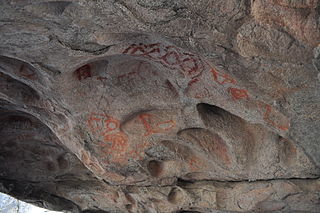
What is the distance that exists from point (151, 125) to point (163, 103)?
1.04 feet

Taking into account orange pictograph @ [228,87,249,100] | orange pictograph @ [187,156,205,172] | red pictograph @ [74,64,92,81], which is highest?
red pictograph @ [74,64,92,81]

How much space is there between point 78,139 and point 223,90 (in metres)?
1.37

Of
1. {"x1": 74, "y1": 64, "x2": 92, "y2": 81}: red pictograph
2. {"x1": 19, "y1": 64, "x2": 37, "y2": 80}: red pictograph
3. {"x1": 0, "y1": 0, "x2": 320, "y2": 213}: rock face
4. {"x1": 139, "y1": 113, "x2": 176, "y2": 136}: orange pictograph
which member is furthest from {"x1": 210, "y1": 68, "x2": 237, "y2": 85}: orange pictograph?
{"x1": 19, "y1": 64, "x2": 37, "y2": 80}: red pictograph

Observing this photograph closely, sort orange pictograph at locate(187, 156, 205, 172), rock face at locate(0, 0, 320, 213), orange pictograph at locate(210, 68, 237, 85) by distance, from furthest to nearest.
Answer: orange pictograph at locate(187, 156, 205, 172) → orange pictograph at locate(210, 68, 237, 85) → rock face at locate(0, 0, 320, 213)

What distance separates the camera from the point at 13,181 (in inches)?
172

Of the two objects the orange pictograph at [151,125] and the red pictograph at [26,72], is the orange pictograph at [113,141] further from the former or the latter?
the red pictograph at [26,72]

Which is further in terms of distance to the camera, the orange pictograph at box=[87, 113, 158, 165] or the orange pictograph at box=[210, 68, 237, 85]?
the orange pictograph at box=[87, 113, 158, 165]

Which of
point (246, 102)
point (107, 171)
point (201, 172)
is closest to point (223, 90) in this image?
point (246, 102)

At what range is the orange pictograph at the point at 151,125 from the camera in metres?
3.15

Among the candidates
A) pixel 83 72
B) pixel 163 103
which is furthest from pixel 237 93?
pixel 83 72

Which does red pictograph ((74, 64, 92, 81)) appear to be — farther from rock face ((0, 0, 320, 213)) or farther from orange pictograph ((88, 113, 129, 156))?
orange pictograph ((88, 113, 129, 156))

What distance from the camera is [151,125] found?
126 inches

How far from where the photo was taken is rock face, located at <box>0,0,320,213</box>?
6.56 feet

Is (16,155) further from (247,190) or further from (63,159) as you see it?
(247,190)
